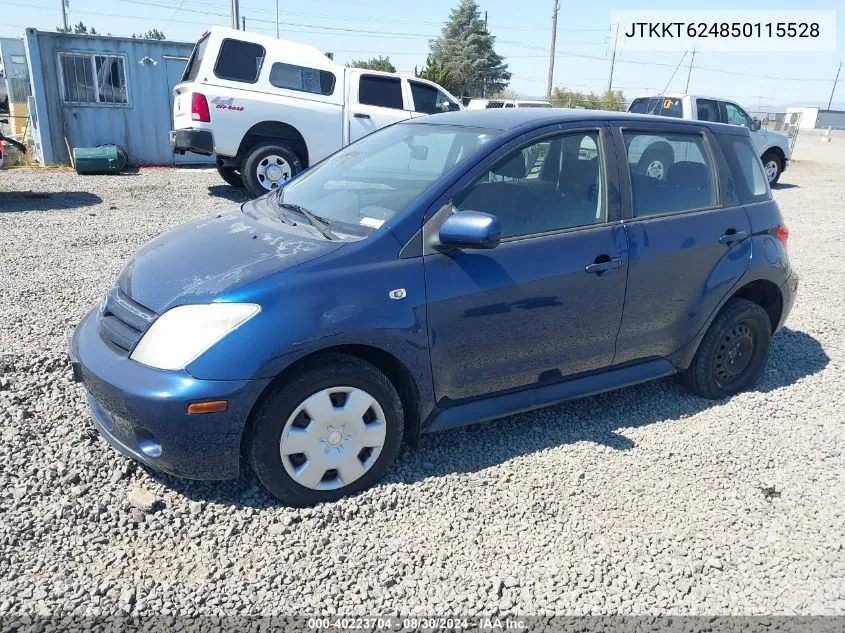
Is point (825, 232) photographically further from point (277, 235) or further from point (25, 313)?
point (25, 313)

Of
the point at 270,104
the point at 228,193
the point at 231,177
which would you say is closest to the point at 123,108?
the point at 231,177

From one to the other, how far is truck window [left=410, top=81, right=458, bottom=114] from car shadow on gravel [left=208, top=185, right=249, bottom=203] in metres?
3.28

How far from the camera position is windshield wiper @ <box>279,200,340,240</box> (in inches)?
124

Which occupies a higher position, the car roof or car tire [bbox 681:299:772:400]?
the car roof

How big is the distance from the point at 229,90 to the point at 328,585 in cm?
885

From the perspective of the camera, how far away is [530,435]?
3705mm

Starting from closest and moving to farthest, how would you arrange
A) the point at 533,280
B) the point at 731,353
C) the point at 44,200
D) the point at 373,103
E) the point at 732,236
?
the point at 533,280
the point at 732,236
the point at 731,353
the point at 44,200
the point at 373,103

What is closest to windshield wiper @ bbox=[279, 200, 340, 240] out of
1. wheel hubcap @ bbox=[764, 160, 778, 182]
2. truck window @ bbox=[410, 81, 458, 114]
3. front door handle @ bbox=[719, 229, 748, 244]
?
front door handle @ bbox=[719, 229, 748, 244]

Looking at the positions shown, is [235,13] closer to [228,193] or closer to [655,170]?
[228,193]

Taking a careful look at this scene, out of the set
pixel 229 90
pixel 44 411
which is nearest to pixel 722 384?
pixel 44 411

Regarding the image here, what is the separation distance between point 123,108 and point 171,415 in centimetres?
Answer: 1338

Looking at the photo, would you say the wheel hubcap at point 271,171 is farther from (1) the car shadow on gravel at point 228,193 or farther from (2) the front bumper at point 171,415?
(2) the front bumper at point 171,415

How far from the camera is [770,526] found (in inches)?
119

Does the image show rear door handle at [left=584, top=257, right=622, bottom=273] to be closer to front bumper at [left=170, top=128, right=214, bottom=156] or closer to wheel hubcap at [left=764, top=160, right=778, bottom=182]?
front bumper at [left=170, top=128, right=214, bottom=156]
